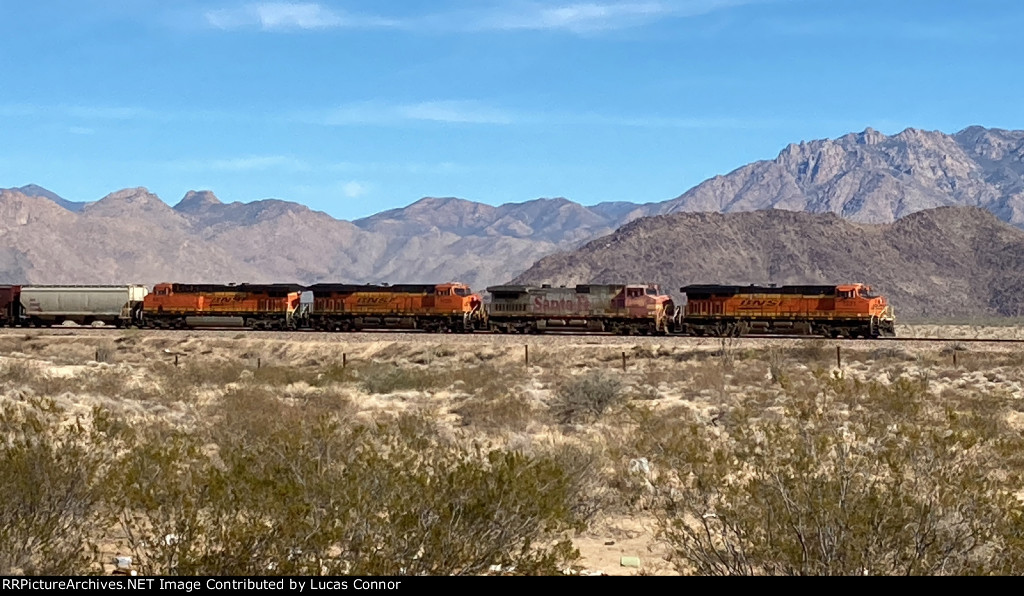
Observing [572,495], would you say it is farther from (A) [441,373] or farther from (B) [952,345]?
(B) [952,345]

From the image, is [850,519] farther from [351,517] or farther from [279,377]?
[279,377]

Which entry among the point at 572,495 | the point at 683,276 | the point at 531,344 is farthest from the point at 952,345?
A: the point at 683,276

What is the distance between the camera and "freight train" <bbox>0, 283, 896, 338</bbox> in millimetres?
47062

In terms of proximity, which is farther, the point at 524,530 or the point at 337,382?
the point at 337,382

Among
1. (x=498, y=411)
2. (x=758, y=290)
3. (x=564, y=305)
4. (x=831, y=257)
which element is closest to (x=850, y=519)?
(x=498, y=411)

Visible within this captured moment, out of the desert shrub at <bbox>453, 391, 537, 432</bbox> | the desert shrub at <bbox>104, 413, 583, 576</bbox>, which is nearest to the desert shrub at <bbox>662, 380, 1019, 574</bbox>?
the desert shrub at <bbox>104, 413, 583, 576</bbox>

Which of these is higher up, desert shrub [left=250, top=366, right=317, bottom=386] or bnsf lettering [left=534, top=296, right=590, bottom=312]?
bnsf lettering [left=534, top=296, right=590, bottom=312]

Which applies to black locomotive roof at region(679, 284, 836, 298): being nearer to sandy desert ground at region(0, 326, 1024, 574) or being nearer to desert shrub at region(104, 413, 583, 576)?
sandy desert ground at region(0, 326, 1024, 574)

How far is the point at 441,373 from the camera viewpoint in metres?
36.2

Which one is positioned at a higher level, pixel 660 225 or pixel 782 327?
pixel 660 225

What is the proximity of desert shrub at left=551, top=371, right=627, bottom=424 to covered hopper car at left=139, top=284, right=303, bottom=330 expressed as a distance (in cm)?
2777

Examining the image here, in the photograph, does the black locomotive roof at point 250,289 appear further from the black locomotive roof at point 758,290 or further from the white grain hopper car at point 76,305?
the black locomotive roof at point 758,290
